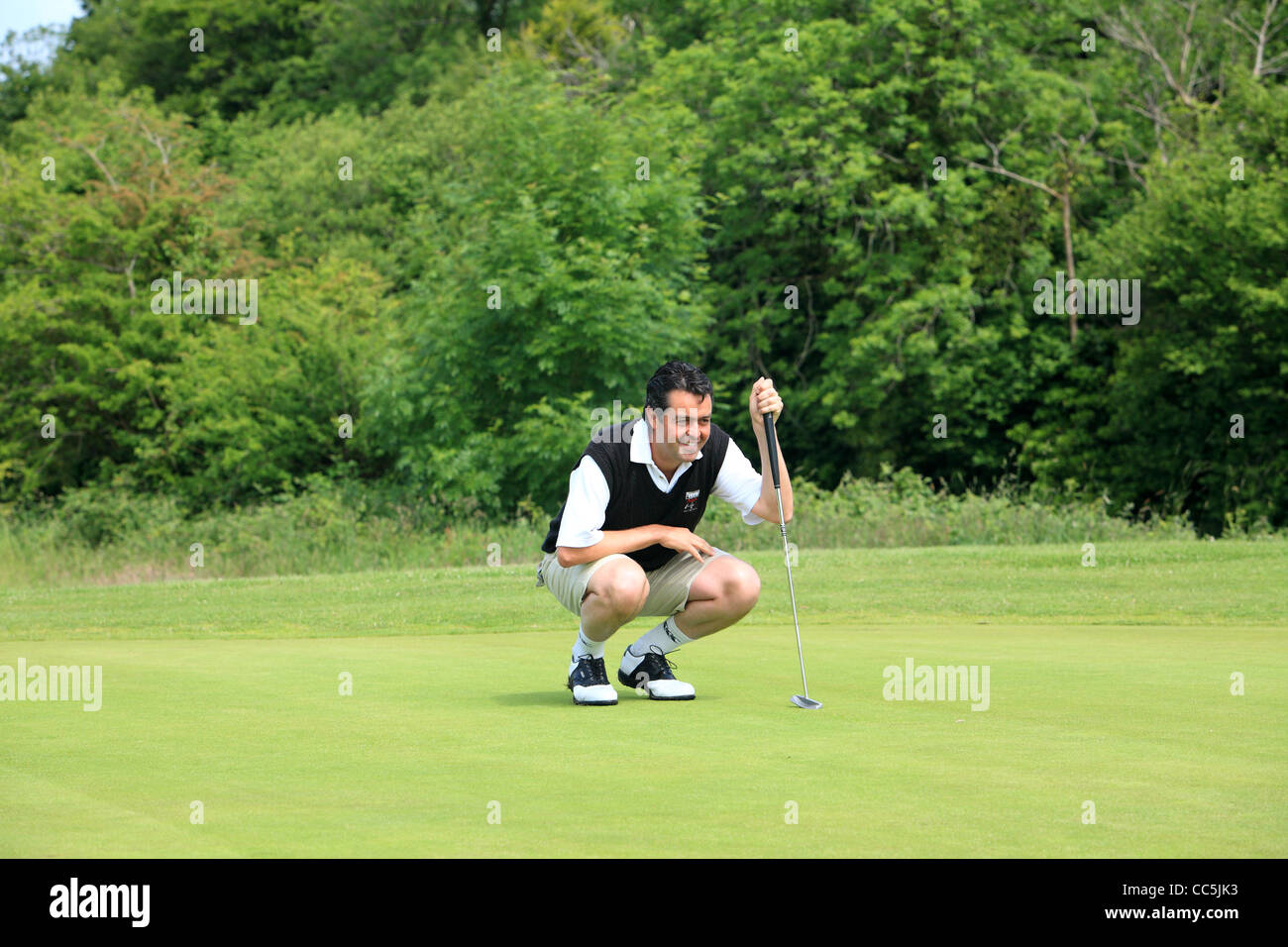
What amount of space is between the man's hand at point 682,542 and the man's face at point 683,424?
1.27 feet

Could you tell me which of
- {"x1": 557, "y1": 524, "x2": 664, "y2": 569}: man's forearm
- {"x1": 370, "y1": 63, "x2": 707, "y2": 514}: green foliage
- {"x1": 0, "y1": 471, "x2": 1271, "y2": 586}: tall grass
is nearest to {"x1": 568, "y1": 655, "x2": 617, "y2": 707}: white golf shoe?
{"x1": 557, "y1": 524, "x2": 664, "y2": 569}: man's forearm

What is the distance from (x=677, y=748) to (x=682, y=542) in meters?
1.72

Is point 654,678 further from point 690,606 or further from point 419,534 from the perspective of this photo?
point 419,534

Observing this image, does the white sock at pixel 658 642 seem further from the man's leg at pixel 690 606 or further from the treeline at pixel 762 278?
the treeline at pixel 762 278

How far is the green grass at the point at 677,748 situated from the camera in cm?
452

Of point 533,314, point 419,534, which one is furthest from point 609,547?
point 533,314

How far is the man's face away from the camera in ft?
24.6

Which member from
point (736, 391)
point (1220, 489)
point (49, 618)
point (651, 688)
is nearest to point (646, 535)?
point (651, 688)

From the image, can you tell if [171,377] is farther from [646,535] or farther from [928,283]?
[646,535]

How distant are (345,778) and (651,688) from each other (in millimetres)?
2530

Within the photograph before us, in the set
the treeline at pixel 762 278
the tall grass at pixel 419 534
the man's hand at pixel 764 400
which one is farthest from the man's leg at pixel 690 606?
the treeline at pixel 762 278

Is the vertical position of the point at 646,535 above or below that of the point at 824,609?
above

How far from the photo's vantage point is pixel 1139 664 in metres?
8.82

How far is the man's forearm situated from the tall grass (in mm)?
13457
